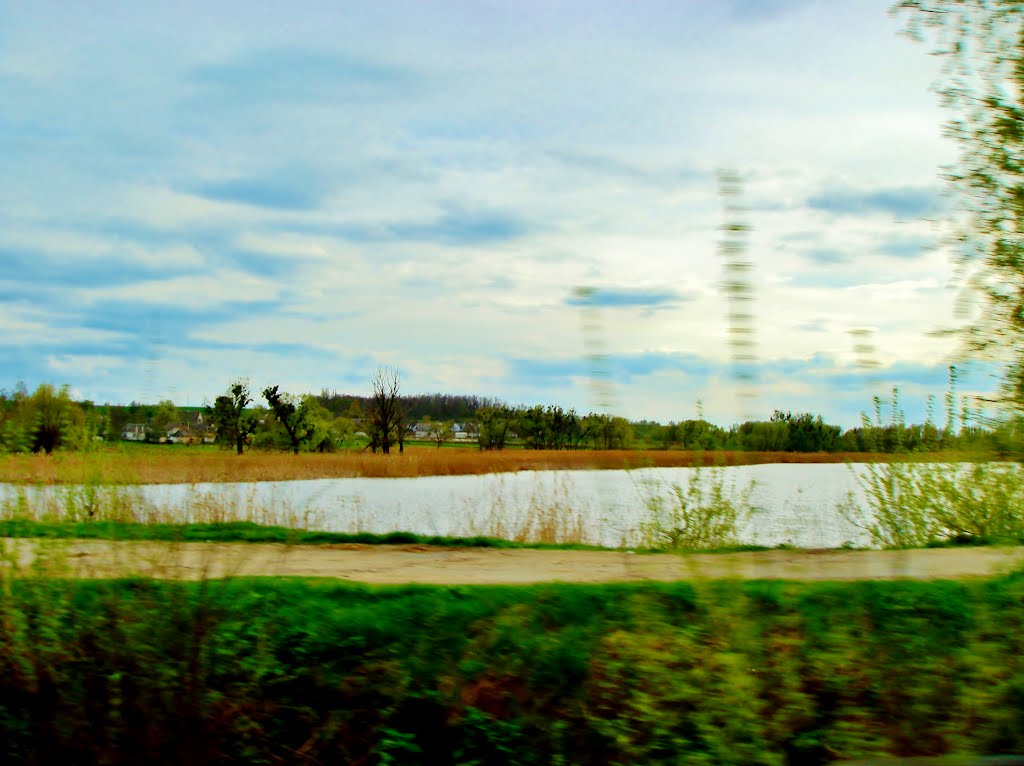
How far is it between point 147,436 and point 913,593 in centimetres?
631

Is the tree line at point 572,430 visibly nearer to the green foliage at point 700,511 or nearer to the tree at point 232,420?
the tree at point 232,420

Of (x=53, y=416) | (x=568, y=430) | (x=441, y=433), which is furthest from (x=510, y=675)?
(x=441, y=433)

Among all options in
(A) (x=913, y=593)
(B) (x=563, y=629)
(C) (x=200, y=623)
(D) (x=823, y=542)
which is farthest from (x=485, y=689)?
(D) (x=823, y=542)

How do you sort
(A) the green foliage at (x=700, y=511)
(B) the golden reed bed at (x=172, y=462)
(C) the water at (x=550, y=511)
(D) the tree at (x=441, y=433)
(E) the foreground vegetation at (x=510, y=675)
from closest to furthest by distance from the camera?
(E) the foreground vegetation at (x=510, y=675) < (B) the golden reed bed at (x=172, y=462) < (A) the green foliage at (x=700, y=511) < (C) the water at (x=550, y=511) < (D) the tree at (x=441, y=433)

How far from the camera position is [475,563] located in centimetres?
1004

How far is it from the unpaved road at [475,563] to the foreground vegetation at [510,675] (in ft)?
1.27

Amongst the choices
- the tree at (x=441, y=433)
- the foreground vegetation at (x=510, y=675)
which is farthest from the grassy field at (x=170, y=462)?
the tree at (x=441, y=433)

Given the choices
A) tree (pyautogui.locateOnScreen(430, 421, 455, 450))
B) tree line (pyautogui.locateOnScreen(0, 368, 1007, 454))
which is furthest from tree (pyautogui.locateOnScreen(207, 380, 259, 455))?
tree (pyautogui.locateOnScreen(430, 421, 455, 450))

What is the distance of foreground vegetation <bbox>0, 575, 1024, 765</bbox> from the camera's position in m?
3.98

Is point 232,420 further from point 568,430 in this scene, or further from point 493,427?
point 493,427

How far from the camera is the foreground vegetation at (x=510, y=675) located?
3979 millimetres

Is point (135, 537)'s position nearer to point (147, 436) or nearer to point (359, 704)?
point (147, 436)

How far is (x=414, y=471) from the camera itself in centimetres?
4078

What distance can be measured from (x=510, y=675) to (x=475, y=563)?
162 inches
